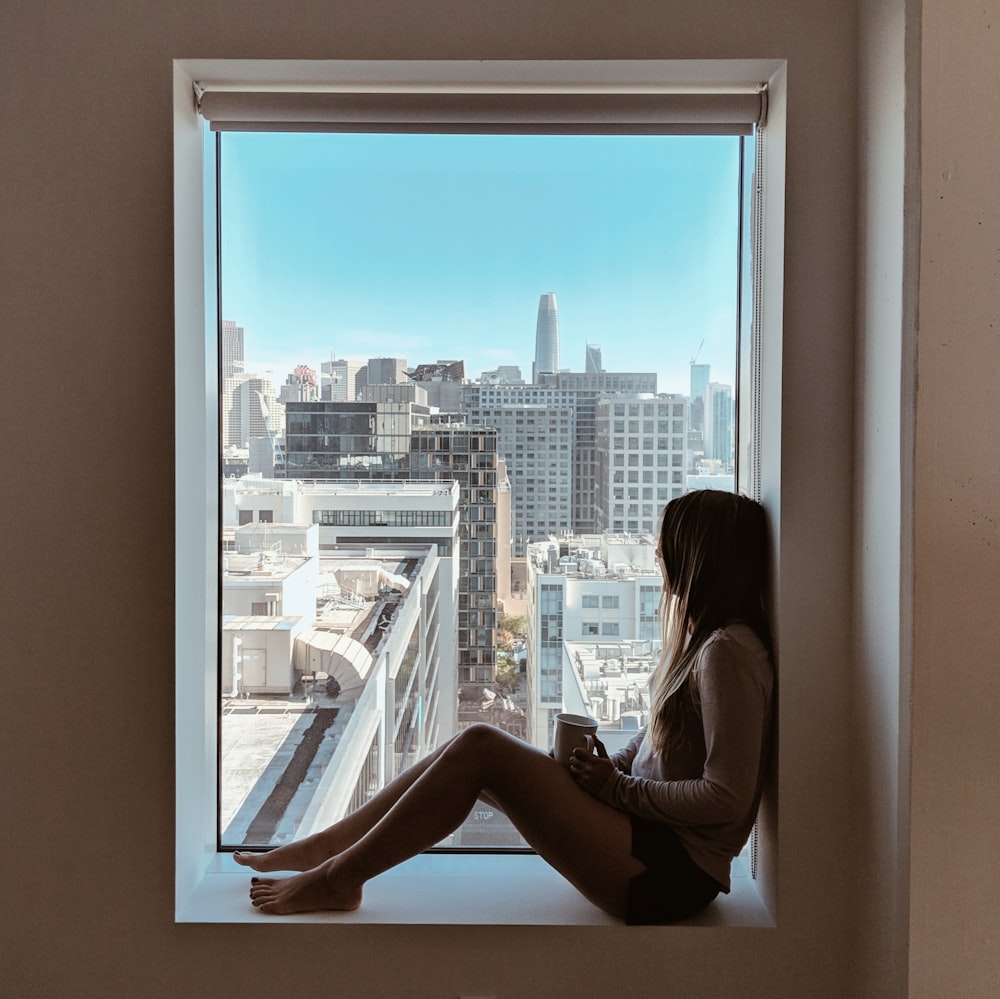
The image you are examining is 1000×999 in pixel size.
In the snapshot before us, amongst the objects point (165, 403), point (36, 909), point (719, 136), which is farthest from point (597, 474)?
point (36, 909)

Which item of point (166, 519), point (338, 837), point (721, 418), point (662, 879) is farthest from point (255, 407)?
point (662, 879)

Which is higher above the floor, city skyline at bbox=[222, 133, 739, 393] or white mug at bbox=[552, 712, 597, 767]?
city skyline at bbox=[222, 133, 739, 393]

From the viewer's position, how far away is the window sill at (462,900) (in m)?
1.38

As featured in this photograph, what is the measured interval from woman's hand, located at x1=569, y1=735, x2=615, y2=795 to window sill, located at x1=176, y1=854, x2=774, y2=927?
0.25 m

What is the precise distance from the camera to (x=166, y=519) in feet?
4.60

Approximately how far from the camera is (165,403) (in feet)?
4.61

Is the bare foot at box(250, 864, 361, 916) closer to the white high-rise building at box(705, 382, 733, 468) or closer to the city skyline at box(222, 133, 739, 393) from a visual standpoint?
the city skyline at box(222, 133, 739, 393)

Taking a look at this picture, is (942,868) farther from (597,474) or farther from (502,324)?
(502,324)

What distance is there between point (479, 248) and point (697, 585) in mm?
845

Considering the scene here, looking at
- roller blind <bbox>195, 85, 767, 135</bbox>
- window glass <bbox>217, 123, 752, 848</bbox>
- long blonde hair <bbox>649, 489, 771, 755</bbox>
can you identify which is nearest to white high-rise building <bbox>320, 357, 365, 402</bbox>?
window glass <bbox>217, 123, 752, 848</bbox>

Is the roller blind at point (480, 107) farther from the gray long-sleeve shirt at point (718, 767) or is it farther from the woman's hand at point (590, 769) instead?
the woman's hand at point (590, 769)

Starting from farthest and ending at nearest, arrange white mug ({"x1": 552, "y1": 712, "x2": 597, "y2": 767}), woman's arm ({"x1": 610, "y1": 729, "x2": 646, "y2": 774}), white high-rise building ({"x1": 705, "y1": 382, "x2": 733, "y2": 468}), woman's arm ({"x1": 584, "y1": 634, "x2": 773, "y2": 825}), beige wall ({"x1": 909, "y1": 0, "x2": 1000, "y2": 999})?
white high-rise building ({"x1": 705, "y1": 382, "x2": 733, "y2": 468}) < woman's arm ({"x1": 610, "y1": 729, "x2": 646, "y2": 774}) < white mug ({"x1": 552, "y1": 712, "x2": 597, "y2": 767}) < woman's arm ({"x1": 584, "y1": 634, "x2": 773, "y2": 825}) < beige wall ({"x1": 909, "y1": 0, "x2": 1000, "y2": 999})

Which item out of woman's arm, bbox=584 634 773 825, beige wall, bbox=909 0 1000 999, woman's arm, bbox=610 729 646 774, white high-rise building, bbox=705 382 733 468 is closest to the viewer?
beige wall, bbox=909 0 1000 999

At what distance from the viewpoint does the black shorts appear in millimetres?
1335
